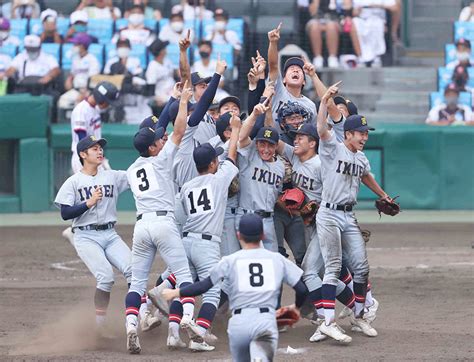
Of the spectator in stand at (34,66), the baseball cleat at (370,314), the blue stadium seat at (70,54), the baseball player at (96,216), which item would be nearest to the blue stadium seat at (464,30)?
the blue stadium seat at (70,54)

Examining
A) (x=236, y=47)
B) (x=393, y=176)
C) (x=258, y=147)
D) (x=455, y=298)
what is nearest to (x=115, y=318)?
(x=258, y=147)

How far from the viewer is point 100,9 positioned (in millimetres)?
18797

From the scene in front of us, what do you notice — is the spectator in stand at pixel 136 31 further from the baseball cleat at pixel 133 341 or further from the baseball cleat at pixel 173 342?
the baseball cleat at pixel 133 341

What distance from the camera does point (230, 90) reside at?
1786 centimetres

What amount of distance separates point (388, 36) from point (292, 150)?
1049 centimetres

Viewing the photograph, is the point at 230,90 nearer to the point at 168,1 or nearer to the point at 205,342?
the point at 168,1

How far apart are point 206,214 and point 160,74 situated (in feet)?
30.7

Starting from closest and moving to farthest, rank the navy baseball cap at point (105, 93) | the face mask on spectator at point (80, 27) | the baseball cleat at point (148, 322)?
the baseball cleat at point (148, 322) → the navy baseball cap at point (105, 93) → the face mask on spectator at point (80, 27)

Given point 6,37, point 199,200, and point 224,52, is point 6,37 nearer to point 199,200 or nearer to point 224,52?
point 224,52

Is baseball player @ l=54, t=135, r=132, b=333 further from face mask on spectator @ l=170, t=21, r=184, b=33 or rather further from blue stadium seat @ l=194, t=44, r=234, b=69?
face mask on spectator @ l=170, t=21, r=184, b=33

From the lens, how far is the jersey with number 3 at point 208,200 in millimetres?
8602

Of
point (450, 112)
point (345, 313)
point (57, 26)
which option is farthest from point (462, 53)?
point (345, 313)

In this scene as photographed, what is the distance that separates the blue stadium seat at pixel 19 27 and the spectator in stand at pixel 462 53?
704cm

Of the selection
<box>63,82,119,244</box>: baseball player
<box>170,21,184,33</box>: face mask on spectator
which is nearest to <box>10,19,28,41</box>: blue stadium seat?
<box>170,21,184,33</box>: face mask on spectator
